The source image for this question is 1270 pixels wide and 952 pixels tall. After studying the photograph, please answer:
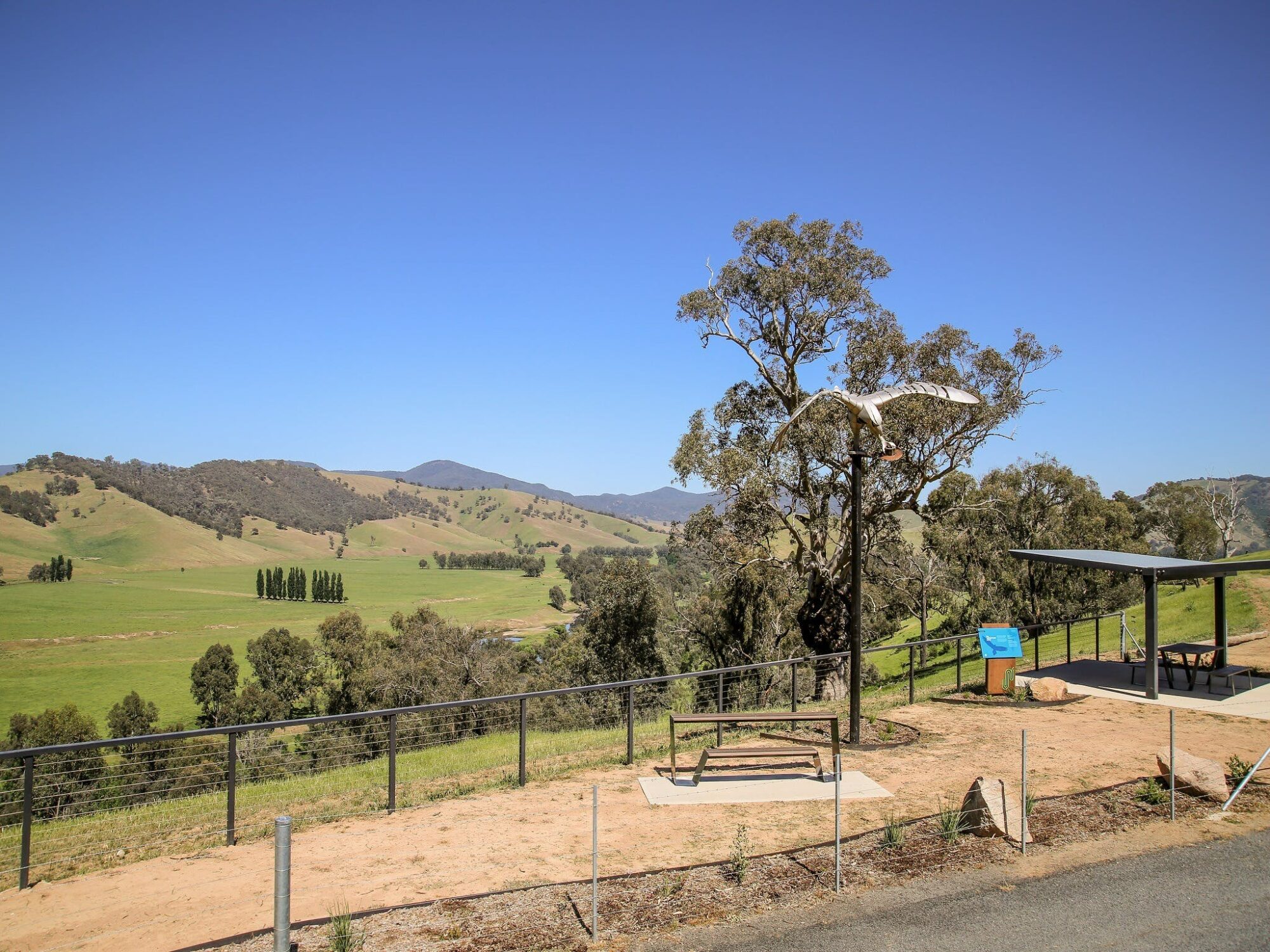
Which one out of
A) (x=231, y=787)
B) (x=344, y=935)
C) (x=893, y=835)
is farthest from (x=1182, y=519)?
(x=344, y=935)

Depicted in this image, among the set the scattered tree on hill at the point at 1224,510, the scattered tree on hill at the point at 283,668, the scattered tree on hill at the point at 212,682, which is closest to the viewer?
the scattered tree on hill at the point at 283,668

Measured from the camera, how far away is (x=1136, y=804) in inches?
340

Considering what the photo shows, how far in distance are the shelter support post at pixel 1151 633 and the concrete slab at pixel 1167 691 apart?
208 mm

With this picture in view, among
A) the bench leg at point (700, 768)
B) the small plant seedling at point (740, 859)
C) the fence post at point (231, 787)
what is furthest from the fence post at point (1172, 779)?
the fence post at point (231, 787)

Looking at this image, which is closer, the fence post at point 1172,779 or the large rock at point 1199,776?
the fence post at point 1172,779

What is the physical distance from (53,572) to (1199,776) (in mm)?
149320

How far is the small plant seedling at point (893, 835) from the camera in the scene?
744cm

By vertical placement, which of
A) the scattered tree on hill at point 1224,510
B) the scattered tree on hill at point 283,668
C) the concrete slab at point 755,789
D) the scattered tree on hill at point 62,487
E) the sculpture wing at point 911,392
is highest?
the scattered tree on hill at point 62,487

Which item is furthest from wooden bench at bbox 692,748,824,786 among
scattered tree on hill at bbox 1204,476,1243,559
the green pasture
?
scattered tree on hill at bbox 1204,476,1243,559

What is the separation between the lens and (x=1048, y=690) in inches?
572

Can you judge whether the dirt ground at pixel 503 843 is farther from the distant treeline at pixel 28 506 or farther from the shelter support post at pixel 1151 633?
the distant treeline at pixel 28 506

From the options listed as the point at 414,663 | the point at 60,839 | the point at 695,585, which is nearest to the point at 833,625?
the point at 60,839

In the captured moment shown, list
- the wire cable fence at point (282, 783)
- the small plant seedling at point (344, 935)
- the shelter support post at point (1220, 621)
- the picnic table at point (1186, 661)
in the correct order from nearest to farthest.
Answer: the small plant seedling at point (344, 935) < the wire cable fence at point (282, 783) < the picnic table at point (1186, 661) < the shelter support post at point (1220, 621)

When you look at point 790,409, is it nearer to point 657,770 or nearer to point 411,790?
point 657,770
